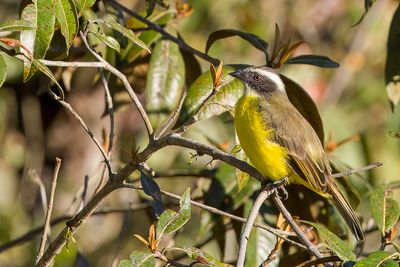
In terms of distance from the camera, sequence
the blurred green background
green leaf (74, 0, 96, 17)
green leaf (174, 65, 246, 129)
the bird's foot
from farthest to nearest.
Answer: the blurred green background
green leaf (174, 65, 246, 129)
the bird's foot
green leaf (74, 0, 96, 17)

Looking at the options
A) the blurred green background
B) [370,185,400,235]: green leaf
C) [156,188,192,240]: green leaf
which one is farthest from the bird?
[156,188,192,240]: green leaf

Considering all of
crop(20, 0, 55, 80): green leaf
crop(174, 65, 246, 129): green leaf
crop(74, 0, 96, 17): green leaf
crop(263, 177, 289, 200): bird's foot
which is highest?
crop(74, 0, 96, 17): green leaf

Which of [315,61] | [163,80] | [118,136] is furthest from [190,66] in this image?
[118,136]

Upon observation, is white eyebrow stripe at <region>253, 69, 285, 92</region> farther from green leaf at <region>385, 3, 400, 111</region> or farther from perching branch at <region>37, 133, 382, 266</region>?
perching branch at <region>37, 133, 382, 266</region>

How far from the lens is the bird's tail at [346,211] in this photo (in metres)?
3.58

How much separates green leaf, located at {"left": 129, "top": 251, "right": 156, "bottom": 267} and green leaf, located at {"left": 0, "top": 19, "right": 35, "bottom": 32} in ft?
2.52

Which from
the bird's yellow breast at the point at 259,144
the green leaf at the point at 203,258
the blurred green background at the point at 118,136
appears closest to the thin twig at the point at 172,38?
the bird's yellow breast at the point at 259,144

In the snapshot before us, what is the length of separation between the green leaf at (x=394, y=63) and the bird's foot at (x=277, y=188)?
23.9 inches

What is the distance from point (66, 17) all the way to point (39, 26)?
10 centimetres

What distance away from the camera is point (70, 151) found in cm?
604

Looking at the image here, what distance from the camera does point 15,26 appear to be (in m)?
2.55

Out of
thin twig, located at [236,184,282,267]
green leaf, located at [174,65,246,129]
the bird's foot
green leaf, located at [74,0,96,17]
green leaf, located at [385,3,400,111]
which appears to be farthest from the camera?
green leaf, located at [385,3,400,111]

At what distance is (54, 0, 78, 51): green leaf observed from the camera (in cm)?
277

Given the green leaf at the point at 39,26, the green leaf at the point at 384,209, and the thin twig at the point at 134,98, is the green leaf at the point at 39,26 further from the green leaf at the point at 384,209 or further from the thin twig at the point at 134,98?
the green leaf at the point at 384,209
